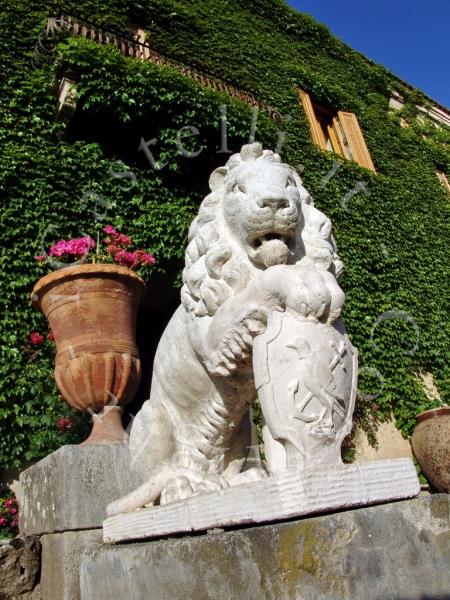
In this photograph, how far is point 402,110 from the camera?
11.3 meters

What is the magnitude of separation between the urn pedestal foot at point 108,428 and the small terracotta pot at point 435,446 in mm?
3900

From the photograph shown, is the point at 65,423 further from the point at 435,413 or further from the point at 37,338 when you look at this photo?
the point at 435,413

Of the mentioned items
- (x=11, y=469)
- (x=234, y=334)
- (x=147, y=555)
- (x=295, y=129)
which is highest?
(x=295, y=129)

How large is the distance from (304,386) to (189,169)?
515 cm

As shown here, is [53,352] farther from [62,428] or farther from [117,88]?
[117,88]

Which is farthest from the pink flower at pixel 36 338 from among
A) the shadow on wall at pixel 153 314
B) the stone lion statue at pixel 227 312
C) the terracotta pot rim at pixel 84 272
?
the stone lion statue at pixel 227 312

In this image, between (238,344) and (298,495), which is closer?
(298,495)

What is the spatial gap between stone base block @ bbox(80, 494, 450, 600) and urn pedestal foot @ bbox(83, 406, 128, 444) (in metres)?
1.26

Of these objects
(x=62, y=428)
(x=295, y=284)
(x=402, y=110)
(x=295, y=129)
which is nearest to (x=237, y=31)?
(x=295, y=129)

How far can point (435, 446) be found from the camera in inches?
219

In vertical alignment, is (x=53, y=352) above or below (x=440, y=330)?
below

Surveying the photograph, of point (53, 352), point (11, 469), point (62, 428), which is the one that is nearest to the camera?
point (62, 428)

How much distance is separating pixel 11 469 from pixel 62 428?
72 centimetres

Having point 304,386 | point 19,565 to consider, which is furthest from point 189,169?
→ point 304,386
